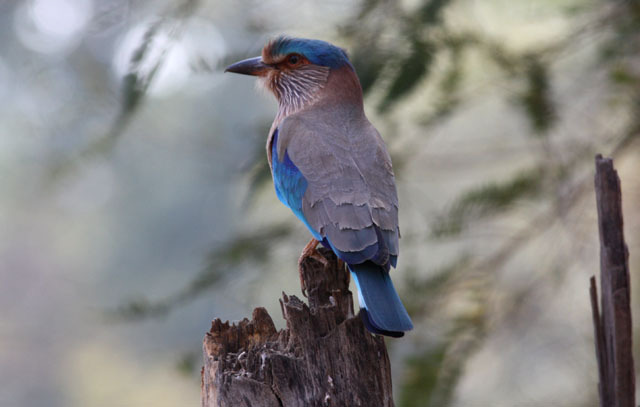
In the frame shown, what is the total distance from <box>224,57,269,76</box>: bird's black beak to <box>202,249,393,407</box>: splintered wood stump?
156 centimetres

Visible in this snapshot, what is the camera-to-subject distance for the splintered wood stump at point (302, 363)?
1988mm

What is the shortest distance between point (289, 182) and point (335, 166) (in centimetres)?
21

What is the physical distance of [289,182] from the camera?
2.96 meters

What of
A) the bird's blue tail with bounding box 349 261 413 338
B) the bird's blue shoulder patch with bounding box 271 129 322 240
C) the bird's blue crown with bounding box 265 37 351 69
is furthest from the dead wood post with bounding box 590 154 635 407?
the bird's blue crown with bounding box 265 37 351 69

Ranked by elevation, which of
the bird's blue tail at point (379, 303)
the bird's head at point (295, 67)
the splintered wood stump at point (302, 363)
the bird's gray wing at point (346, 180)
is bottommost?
the splintered wood stump at point (302, 363)

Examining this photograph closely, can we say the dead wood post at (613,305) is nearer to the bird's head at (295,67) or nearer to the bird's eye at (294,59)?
the bird's head at (295,67)

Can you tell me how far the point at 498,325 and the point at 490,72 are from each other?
1.27 m

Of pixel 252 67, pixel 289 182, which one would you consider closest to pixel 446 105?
pixel 252 67

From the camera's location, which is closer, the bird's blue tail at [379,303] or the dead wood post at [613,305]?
the dead wood post at [613,305]

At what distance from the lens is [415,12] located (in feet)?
11.6

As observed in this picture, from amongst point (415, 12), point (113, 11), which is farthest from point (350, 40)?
point (113, 11)

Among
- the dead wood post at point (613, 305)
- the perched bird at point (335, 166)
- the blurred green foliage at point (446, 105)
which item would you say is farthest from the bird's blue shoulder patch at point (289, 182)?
the dead wood post at point (613, 305)

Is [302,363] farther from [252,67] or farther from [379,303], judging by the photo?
[252,67]

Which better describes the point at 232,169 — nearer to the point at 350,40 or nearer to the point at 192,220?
the point at 350,40
